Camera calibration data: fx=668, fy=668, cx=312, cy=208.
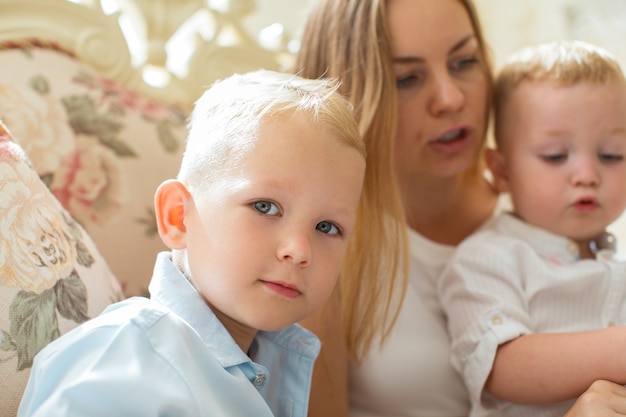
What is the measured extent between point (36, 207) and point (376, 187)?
51cm

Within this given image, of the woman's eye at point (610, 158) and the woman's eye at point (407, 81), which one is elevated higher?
the woman's eye at point (407, 81)

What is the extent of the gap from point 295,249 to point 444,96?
0.53 m

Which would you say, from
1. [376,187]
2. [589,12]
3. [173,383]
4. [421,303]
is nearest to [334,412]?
[421,303]

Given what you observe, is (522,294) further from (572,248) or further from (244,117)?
(244,117)

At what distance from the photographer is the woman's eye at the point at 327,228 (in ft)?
2.44

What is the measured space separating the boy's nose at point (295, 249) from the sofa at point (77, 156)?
0.27 metres

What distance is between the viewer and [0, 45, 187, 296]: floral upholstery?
103 centimetres

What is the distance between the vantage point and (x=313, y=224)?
716 millimetres

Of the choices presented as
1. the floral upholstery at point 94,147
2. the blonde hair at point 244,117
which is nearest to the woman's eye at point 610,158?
the blonde hair at point 244,117

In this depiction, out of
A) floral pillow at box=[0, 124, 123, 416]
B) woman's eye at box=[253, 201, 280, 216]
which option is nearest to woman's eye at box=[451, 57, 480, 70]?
woman's eye at box=[253, 201, 280, 216]

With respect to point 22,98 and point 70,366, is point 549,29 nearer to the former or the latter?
point 22,98

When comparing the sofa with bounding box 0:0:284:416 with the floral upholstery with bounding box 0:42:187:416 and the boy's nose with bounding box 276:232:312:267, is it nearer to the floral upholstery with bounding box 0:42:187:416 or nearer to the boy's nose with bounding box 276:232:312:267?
the floral upholstery with bounding box 0:42:187:416

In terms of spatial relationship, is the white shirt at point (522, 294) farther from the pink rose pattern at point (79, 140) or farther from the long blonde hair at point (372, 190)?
the pink rose pattern at point (79, 140)

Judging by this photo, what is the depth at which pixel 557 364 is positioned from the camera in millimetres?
910
